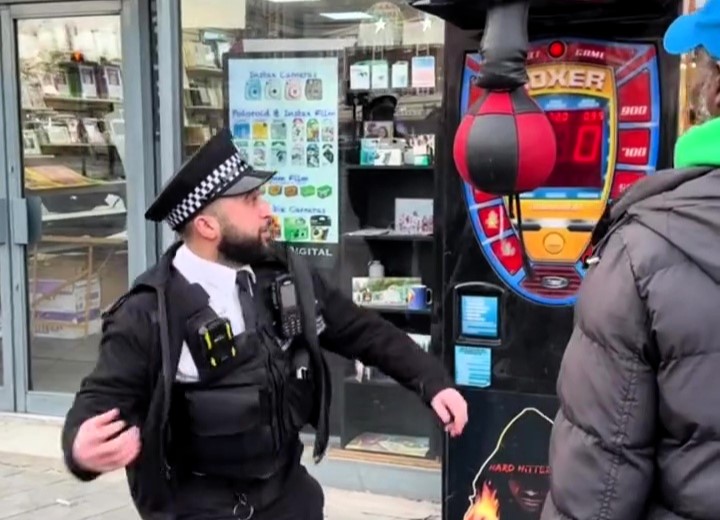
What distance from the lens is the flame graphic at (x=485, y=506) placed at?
358 centimetres

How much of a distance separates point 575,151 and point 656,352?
184 centimetres

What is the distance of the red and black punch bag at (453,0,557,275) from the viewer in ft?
9.82

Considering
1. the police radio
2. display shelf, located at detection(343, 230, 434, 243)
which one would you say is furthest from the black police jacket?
display shelf, located at detection(343, 230, 434, 243)

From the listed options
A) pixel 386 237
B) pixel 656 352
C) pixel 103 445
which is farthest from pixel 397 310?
pixel 656 352

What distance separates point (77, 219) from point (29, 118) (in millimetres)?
713

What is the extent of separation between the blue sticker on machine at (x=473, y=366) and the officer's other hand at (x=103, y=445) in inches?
57.2

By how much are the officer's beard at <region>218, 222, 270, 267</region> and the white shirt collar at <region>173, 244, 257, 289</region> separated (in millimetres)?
28

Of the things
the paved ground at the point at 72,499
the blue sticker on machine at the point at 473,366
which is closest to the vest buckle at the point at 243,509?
the blue sticker on machine at the point at 473,366

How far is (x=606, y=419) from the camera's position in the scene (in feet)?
5.24

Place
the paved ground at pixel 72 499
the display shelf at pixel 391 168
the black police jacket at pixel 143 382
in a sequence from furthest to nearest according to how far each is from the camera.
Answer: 1. the display shelf at pixel 391 168
2. the paved ground at pixel 72 499
3. the black police jacket at pixel 143 382

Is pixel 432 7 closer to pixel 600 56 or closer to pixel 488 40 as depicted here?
pixel 488 40

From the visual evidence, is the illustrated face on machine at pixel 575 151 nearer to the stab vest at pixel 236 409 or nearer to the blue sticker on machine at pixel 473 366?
the blue sticker on machine at pixel 473 366

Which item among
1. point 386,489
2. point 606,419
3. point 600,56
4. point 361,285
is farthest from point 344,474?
point 606,419

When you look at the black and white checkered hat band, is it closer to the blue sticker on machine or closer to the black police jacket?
the black police jacket
